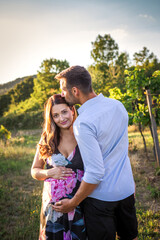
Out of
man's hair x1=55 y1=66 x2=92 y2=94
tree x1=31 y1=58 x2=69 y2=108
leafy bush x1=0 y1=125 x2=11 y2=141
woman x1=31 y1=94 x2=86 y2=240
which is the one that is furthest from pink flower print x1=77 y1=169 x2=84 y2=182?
tree x1=31 y1=58 x2=69 y2=108

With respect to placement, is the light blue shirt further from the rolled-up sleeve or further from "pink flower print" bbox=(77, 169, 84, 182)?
"pink flower print" bbox=(77, 169, 84, 182)

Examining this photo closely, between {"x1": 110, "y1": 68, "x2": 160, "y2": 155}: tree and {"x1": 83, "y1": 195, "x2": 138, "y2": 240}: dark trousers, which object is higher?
{"x1": 110, "y1": 68, "x2": 160, "y2": 155}: tree

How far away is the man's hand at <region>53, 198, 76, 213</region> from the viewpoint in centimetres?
158

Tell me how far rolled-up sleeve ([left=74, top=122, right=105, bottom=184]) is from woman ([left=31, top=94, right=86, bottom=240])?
0.47 meters

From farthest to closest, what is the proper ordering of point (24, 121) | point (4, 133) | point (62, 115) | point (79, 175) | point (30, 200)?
point (24, 121)
point (4, 133)
point (30, 200)
point (62, 115)
point (79, 175)

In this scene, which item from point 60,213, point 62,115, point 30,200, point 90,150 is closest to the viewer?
point 90,150

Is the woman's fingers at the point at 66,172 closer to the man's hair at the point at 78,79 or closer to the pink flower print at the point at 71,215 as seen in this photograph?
the pink flower print at the point at 71,215

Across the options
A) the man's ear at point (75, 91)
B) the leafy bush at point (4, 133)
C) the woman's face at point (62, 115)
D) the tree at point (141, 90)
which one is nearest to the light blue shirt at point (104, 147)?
the man's ear at point (75, 91)

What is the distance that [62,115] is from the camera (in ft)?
6.97

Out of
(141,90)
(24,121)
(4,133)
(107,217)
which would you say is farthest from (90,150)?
(24,121)

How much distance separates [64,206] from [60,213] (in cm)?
17

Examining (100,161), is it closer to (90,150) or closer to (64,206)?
(90,150)

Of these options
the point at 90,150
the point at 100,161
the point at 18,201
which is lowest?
the point at 18,201

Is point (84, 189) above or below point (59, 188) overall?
above
